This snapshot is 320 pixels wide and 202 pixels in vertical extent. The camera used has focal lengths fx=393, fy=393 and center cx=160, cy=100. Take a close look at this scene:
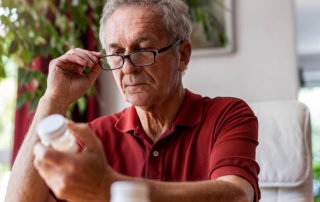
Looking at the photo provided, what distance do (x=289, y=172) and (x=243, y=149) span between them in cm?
53

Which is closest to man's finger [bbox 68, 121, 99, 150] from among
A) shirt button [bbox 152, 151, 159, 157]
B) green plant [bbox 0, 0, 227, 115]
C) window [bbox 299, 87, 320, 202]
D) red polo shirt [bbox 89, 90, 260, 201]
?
red polo shirt [bbox 89, 90, 260, 201]

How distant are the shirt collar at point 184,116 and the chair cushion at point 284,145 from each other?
1.27ft

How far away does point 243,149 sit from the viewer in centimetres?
112

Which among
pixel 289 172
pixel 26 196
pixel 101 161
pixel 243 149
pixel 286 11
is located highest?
pixel 286 11

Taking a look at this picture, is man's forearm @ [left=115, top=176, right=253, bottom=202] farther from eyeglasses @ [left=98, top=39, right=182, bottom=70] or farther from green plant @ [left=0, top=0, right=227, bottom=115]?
green plant @ [left=0, top=0, right=227, bottom=115]

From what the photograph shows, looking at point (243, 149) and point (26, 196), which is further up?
point (243, 149)

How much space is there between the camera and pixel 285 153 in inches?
62.1

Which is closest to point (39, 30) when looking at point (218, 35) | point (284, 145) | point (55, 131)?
point (218, 35)

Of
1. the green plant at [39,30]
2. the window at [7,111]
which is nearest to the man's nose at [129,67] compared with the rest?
the green plant at [39,30]

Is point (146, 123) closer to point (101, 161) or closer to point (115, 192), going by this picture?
point (101, 161)

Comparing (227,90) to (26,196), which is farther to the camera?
(227,90)

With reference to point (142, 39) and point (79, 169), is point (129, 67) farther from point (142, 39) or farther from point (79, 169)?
point (79, 169)

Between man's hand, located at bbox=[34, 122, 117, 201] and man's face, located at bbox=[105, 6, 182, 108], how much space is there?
63cm

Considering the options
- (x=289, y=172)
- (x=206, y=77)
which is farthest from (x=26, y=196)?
(x=206, y=77)
